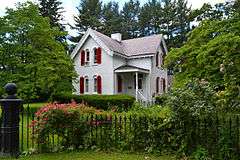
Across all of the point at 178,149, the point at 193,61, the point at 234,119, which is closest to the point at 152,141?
the point at 178,149

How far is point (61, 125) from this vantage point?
32.1 ft

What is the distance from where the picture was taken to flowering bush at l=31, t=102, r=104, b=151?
9.61 meters

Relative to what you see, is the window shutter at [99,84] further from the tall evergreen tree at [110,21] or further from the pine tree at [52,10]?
the tall evergreen tree at [110,21]

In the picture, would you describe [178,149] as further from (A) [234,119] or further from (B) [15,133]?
(B) [15,133]

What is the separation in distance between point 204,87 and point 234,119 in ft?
4.88

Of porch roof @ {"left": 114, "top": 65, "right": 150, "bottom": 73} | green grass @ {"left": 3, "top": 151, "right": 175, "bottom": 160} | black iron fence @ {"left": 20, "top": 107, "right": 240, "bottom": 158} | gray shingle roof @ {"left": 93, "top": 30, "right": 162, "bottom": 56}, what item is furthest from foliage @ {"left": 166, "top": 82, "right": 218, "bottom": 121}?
gray shingle roof @ {"left": 93, "top": 30, "right": 162, "bottom": 56}

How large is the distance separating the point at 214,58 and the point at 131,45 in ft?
83.4

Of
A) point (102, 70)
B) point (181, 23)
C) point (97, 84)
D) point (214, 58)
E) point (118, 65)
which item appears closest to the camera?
point (214, 58)

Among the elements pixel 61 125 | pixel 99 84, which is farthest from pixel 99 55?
pixel 61 125

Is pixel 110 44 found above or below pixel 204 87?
above

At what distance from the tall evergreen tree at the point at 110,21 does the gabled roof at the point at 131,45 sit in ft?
64.1

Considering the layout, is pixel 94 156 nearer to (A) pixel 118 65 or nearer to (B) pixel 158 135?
(B) pixel 158 135

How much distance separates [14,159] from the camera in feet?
28.5

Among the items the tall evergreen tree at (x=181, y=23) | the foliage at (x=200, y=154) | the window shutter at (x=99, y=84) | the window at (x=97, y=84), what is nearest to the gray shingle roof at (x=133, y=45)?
the window shutter at (x=99, y=84)
